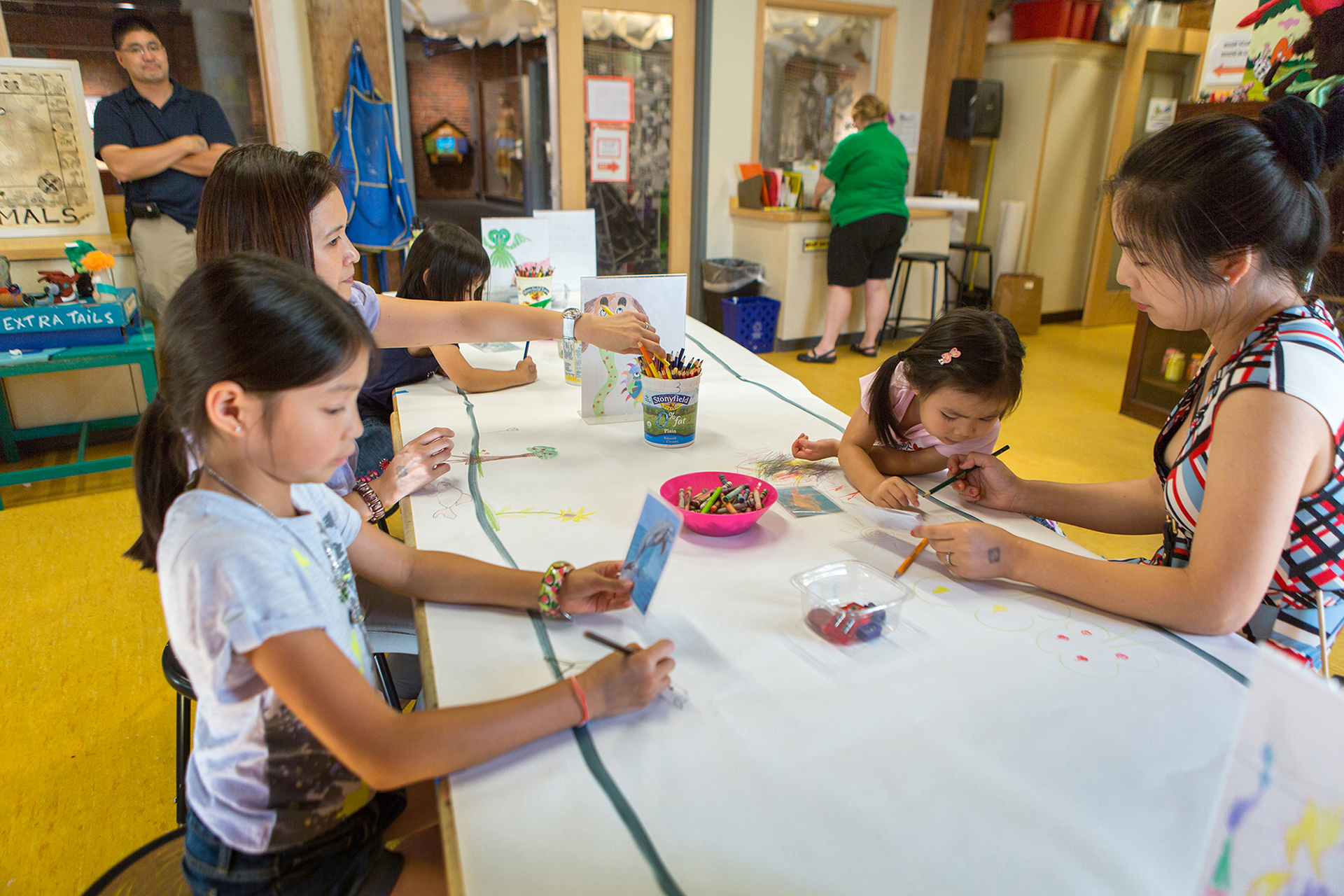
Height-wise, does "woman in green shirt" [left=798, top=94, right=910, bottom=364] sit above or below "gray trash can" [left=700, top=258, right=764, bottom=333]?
above

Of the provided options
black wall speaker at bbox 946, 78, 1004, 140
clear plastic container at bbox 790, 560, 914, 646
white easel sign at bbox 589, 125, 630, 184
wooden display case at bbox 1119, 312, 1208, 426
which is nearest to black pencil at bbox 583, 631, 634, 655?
clear plastic container at bbox 790, 560, 914, 646

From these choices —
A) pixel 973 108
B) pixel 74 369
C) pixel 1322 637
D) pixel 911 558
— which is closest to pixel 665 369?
pixel 911 558

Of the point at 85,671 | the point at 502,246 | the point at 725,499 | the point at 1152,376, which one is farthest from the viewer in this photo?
the point at 1152,376

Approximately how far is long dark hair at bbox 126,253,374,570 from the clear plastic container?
634 millimetres

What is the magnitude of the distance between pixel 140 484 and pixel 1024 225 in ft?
20.6

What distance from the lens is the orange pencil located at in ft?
3.84

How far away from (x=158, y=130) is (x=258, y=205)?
8.07ft

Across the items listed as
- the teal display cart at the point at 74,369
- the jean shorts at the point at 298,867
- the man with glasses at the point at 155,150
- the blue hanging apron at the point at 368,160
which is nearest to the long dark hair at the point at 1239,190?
the jean shorts at the point at 298,867

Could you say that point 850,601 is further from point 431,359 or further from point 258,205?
point 431,359

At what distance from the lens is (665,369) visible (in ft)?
5.36

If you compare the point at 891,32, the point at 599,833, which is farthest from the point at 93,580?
the point at 891,32

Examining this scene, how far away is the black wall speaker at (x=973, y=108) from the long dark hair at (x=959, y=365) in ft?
15.2

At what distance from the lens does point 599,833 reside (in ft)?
2.31

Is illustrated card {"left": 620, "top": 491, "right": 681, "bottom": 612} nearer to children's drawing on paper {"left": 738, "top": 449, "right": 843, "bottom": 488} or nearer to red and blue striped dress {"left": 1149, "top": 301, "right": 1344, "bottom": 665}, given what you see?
children's drawing on paper {"left": 738, "top": 449, "right": 843, "bottom": 488}
